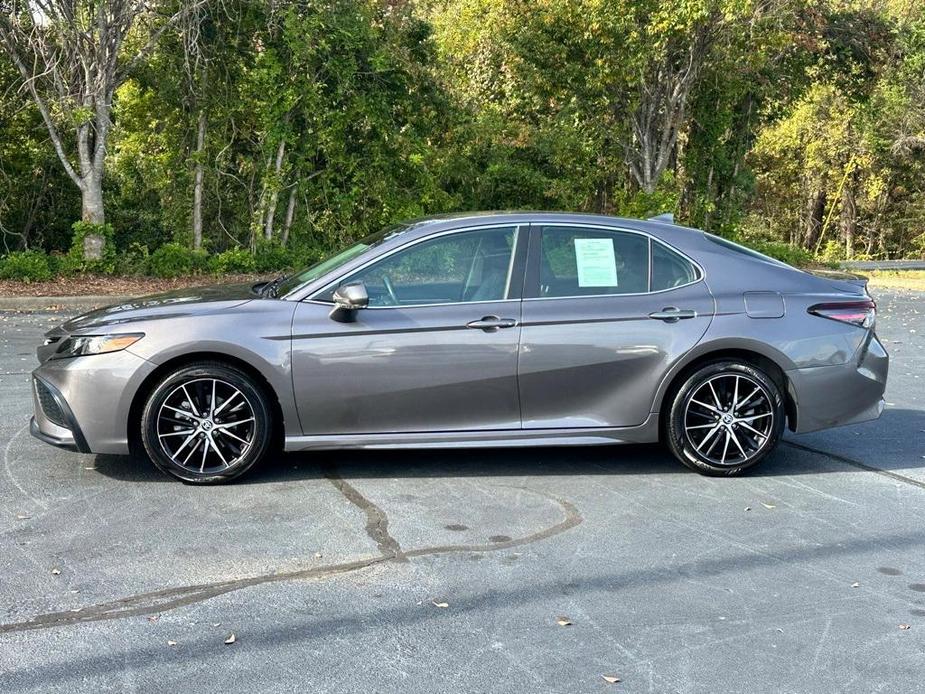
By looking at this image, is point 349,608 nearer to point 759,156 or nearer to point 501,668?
point 501,668

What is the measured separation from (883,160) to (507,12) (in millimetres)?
25779

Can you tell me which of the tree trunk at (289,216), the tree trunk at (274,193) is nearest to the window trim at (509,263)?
the tree trunk at (274,193)

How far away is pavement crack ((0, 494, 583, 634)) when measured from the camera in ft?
13.5

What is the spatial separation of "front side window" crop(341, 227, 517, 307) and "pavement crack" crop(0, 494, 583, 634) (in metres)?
1.63

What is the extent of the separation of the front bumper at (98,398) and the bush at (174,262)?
13654 mm

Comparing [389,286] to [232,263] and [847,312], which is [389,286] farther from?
[232,263]

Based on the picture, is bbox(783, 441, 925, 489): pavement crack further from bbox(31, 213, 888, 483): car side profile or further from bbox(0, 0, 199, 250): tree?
bbox(0, 0, 199, 250): tree

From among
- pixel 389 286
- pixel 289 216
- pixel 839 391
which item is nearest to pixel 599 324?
pixel 389 286

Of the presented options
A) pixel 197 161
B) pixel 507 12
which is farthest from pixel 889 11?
pixel 197 161

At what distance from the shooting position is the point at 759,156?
152 feet

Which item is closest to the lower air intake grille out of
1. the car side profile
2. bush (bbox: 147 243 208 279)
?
the car side profile

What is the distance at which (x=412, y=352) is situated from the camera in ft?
19.6

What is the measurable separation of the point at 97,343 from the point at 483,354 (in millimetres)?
2194

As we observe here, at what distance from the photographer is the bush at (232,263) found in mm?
19812
